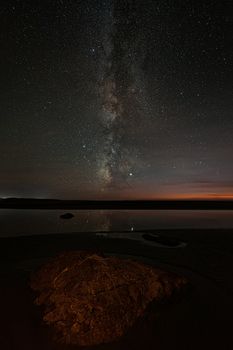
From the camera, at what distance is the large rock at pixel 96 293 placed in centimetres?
551

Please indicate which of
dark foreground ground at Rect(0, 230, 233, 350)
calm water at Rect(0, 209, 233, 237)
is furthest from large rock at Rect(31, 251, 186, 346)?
calm water at Rect(0, 209, 233, 237)

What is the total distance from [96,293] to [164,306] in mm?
1725

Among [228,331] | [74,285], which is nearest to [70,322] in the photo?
[74,285]

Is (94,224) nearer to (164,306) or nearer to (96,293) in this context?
(164,306)

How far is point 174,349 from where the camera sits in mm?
5215

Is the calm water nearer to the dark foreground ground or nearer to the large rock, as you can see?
the dark foreground ground

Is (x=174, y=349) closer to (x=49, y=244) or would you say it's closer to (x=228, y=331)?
(x=228, y=331)

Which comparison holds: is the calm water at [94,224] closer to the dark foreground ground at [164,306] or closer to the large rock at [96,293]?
the dark foreground ground at [164,306]

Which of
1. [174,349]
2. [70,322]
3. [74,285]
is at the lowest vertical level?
[174,349]

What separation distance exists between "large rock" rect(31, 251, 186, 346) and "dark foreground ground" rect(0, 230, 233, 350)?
25cm

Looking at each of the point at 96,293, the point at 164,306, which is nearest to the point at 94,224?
the point at 164,306

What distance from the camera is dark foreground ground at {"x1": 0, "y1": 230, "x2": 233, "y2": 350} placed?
5402 millimetres

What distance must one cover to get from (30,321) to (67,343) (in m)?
1.23

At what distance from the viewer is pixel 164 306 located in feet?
21.9
